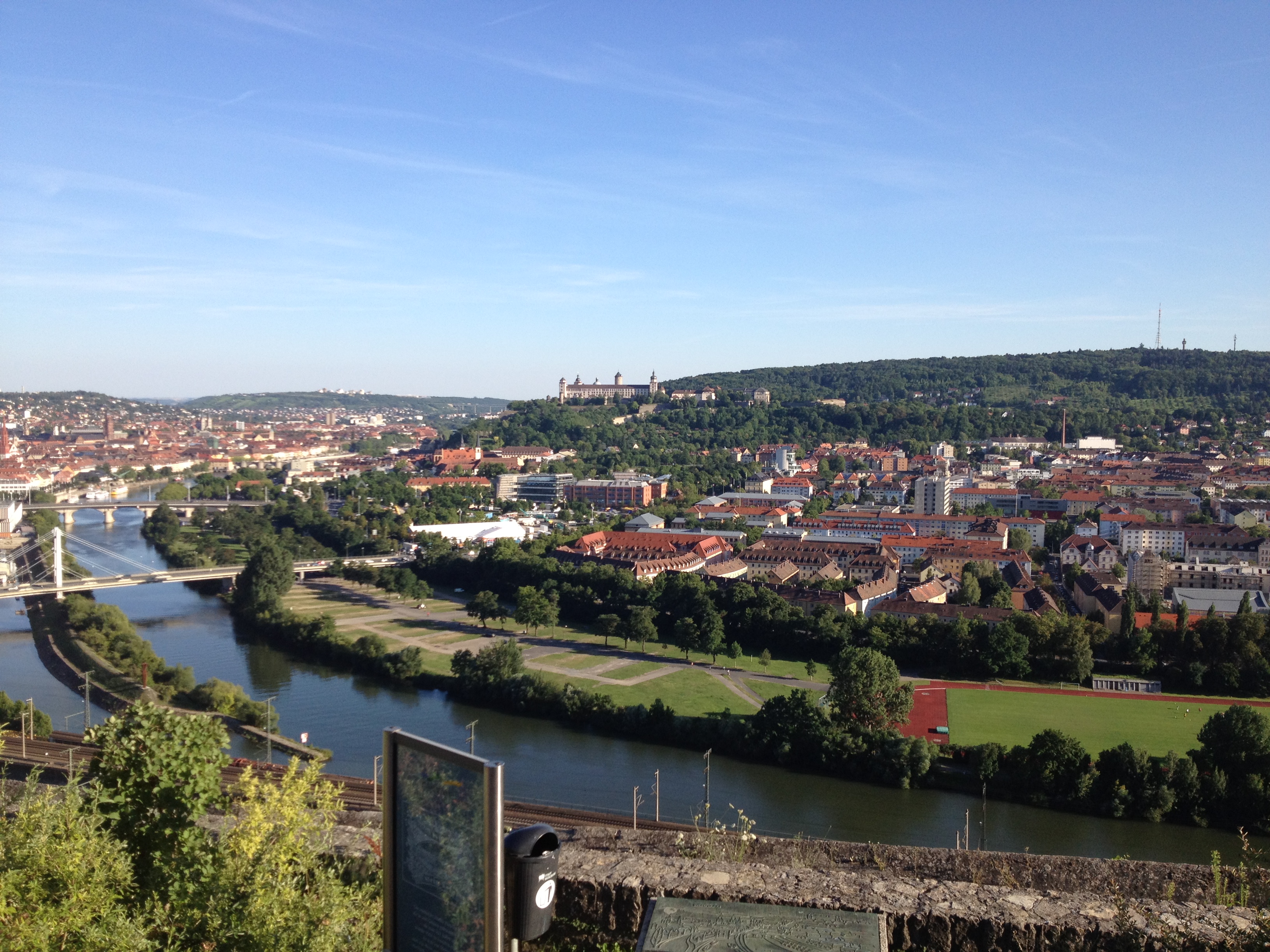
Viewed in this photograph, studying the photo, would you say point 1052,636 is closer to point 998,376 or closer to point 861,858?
point 861,858

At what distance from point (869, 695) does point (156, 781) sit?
7.53m

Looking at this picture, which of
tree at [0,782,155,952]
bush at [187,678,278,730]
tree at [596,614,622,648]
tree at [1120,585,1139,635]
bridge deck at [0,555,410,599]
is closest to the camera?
tree at [0,782,155,952]

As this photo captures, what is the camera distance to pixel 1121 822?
7910mm

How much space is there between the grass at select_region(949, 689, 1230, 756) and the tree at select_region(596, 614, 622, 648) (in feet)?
14.4

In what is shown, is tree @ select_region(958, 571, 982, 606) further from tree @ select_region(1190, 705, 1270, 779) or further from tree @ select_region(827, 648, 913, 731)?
tree @ select_region(1190, 705, 1270, 779)

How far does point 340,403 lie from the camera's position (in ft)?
316

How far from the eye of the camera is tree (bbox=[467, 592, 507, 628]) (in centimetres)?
1438

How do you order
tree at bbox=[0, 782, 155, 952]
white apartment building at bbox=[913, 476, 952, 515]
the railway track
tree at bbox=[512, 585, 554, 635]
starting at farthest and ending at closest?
white apartment building at bbox=[913, 476, 952, 515] < tree at bbox=[512, 585, 554, 635] < the railway track < tree at bbox=[0, 782, 155, 952]

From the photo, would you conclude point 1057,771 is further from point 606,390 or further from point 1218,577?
point 606,390

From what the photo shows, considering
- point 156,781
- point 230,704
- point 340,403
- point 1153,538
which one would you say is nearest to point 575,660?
point 230,704

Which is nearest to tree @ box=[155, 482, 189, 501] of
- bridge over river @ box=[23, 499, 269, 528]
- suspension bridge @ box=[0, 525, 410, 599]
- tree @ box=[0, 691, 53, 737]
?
bridge over river @ box=[23, 499, 269, 528]

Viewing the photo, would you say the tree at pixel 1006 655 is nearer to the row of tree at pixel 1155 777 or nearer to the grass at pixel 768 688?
the grass at pixel 768 688

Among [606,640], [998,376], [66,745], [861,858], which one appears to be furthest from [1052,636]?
[998,376]

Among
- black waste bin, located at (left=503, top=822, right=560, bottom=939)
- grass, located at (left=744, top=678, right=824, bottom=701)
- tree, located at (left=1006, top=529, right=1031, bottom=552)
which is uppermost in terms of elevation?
black waste bin, located at (left=503, top=822, right=560, bottom=939)
